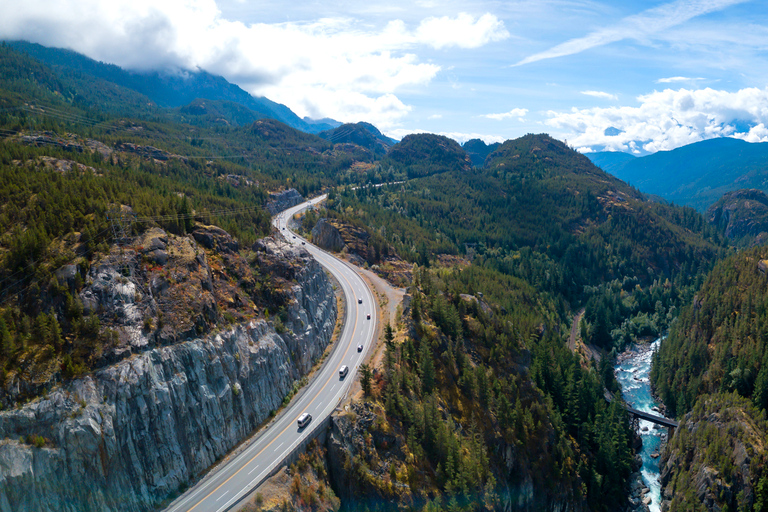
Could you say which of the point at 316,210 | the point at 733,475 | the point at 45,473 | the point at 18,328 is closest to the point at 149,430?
the point at 45,473

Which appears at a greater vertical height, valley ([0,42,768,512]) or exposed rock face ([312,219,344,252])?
exposed rock face ([312,219,344,252])

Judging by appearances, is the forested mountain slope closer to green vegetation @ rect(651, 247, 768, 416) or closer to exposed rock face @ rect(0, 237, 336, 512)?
green vegetation @ rect(651, 247, 768, 416)

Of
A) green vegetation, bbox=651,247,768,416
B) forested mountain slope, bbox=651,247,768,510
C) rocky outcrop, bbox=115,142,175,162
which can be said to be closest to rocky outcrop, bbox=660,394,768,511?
forested mountain slope, bbox=651,247,768,510

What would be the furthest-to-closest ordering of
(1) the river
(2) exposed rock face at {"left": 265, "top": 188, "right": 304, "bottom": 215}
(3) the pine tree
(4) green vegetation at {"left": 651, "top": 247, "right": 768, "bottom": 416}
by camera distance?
1. (2) exposed rock face at {"left": 265, "top": 188, "right": 304, "bottom": 215}
2. (4) green vegetation at {"left": 651, "top": 247, "right": 768, "bottom": 416}
3. (1) the river
4. (3) the pine tree

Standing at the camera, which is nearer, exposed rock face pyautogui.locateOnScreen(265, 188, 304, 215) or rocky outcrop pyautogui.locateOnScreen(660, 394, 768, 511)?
rocky outcrop pyautogui.locateOnScreen(660, 394, 768, 511)

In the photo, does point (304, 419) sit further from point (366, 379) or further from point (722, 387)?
point (722, 387)

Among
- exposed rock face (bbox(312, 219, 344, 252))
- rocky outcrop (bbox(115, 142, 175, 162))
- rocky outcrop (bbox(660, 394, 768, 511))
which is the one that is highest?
rocky outcrop (bbox(115, 142, 175, 162))

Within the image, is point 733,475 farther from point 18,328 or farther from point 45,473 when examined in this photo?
point 18,328
